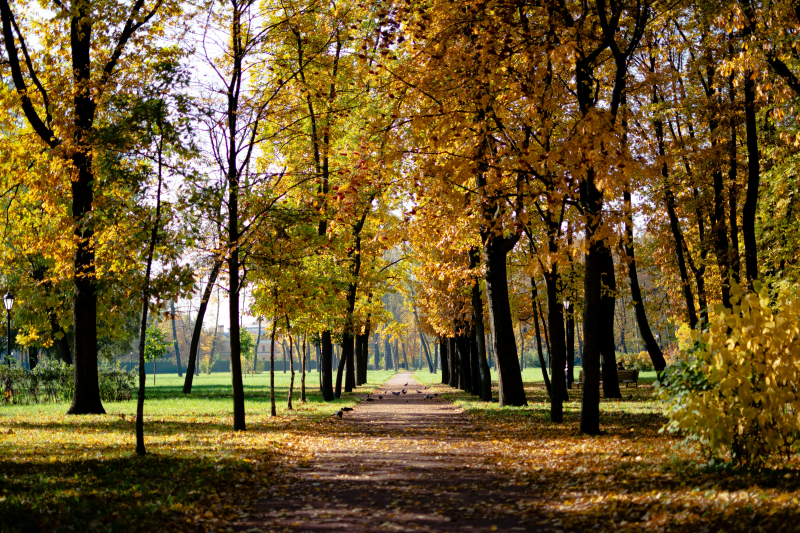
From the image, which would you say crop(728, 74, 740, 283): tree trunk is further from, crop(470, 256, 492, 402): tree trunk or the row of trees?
crop(470, 256, 492, 402): tree trunk

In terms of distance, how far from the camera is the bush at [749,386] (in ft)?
21.4

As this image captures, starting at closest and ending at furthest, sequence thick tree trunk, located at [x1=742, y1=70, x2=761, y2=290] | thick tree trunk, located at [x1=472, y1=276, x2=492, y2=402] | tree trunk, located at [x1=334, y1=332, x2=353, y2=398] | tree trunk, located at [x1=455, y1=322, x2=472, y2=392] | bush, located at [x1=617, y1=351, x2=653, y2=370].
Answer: thick tree trunk, located at [x1=742, y1=70, x2=761, y2=290]
thick tree trunk, located at [x1=472, y1=276, x2=492, y2=402]
tree trunk, located at [x1=334, y1=332, x2=353, y2=398]
tree trunk, located at [x1=455, y1=322, x2=472, y2=392]
bush, located at [x1=617, y1=351, x2=653, y2=370]

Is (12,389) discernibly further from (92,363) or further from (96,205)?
(96,205)

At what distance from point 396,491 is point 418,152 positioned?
510 cm

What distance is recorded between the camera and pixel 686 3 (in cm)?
1226

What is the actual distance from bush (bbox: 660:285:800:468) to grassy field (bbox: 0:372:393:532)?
4.90 meters

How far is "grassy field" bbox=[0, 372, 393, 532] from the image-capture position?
18.4ft

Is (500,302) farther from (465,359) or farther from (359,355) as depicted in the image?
(359,355)

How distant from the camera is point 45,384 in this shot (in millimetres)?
24453

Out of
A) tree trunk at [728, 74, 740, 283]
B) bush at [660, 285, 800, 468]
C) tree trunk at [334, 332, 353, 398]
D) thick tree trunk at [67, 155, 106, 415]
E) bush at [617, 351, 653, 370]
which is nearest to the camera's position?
bush at [660, 285, 800, 468]

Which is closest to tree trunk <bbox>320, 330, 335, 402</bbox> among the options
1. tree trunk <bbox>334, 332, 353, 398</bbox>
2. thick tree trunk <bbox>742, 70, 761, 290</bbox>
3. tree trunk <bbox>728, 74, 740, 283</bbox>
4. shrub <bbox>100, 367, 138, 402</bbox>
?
tree trunk <bbox>334, 332, 353, 398</bbox>

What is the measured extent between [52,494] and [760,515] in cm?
653

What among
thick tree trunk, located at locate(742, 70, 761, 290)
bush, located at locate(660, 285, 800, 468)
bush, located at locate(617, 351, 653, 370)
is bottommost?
bush, located at locate(617, 351, 653, 370)

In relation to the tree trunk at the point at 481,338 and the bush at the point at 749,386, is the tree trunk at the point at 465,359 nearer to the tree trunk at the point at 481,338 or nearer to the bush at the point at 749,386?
the tree trunk at the point at 481,338
